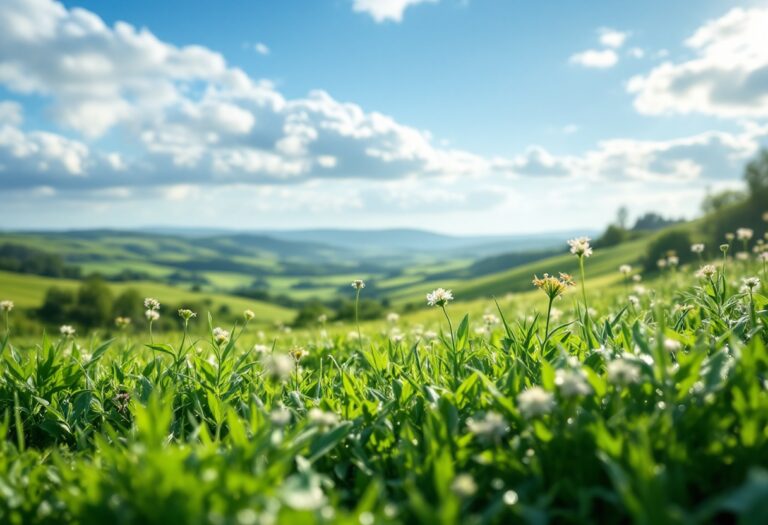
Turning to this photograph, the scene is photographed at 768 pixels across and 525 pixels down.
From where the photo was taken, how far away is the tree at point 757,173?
81.5 metres

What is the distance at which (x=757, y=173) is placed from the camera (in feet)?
272

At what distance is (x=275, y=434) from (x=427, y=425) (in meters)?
0.88

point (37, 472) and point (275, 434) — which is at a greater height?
point (275, 434)

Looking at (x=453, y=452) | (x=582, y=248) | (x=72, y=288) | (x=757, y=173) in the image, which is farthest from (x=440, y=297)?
(x=72, y=288)

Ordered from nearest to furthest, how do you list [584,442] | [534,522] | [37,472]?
[534,522], [584,442], [37,472]

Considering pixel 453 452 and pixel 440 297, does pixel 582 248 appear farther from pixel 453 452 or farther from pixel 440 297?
pixel 453 452

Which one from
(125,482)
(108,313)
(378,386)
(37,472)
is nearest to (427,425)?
(378,386)

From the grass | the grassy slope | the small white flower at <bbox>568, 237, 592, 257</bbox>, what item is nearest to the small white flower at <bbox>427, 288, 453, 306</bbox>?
the grass

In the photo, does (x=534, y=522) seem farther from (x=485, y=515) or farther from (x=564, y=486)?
(x=564, y=486)

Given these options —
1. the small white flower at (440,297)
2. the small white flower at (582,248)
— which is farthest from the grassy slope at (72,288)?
the small white flower at (582,248)

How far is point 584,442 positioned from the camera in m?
2.61

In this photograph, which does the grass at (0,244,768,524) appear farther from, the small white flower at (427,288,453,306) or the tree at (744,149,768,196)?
the tree at (744,149,768,196)

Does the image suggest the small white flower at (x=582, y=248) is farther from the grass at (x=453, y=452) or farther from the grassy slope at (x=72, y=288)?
the grassy slope at (x=72, y=288)

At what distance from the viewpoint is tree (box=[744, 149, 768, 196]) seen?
8150 cm
